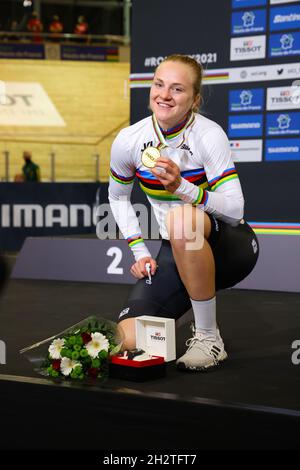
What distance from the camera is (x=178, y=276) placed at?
2.98 metres

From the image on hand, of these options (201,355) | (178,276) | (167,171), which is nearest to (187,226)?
(167,171)

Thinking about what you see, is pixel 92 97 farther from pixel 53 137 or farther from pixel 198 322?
pixel 198 322

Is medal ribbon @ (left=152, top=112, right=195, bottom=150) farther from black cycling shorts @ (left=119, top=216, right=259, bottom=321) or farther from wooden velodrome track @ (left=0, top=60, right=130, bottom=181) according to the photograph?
wooden velodrome track @ (left=0, top=60, right=130, bottom=181)

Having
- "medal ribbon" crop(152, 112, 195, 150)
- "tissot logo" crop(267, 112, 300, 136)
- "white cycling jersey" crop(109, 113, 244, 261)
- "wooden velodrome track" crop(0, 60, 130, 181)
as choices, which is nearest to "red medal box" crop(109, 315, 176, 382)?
"white cycling jersey" crop(109, 113, 244, 261)

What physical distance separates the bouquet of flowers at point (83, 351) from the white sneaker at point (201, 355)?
0.26 m

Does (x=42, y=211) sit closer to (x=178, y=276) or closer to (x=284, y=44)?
(x=284, y=44)

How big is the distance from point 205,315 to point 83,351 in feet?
1.67

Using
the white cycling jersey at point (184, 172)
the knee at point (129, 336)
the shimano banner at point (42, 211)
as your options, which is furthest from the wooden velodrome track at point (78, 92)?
the knee at point (129, 336)

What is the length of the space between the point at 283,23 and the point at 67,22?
13.9 metres

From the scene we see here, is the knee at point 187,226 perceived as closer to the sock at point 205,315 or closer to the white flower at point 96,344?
the sock at point 205,315

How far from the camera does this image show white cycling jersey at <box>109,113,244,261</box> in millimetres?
2752

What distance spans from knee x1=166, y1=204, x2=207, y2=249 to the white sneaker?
404 millimetres

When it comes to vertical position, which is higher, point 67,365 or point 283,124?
point 283,124

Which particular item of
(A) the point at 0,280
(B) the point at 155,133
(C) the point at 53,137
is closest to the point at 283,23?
(B) the point at 155,133
